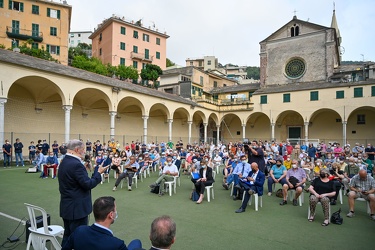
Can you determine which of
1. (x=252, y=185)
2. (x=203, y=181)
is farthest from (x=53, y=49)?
(x=252, y=185)

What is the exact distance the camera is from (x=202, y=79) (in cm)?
3781

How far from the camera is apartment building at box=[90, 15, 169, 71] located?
36.9 m

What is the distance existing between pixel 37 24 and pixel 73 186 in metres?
35.9

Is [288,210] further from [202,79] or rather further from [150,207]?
[202,79]

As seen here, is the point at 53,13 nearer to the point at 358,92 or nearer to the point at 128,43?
the point at 128,43

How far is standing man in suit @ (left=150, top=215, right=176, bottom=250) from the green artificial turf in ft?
7.67

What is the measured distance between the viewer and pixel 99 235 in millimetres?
2219

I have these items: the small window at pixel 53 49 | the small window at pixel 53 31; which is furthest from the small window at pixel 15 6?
the small window at pixel 53 49

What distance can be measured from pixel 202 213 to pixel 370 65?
28246mm

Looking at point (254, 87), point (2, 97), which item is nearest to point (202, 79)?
point (254, 87)

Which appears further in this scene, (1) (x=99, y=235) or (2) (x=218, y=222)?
(2) (x=218, y=222)

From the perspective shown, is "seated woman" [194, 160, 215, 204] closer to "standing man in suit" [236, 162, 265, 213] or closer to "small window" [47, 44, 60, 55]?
"standing man in suit" [236, 162, 265, 213]

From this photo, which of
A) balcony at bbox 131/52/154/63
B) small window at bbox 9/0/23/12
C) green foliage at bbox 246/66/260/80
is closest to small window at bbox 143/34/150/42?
balcony at bbox 131/52/154/63

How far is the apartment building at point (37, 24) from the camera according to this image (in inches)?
1179
